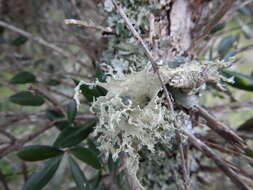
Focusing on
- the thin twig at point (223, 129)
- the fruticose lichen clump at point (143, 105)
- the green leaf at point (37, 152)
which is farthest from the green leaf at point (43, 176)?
the thin twig at point (223, 129)

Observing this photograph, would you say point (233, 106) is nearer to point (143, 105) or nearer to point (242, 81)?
point (242, 81)

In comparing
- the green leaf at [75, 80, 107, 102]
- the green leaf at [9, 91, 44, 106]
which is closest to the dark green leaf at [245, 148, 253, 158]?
the green leaf at [75, 80, 107, 102]

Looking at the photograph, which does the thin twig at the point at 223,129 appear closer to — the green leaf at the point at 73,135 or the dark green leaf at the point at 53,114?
the green leaf at the point at 73,135

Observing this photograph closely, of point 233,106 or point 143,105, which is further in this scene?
point 233,106

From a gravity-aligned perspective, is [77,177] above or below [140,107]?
below

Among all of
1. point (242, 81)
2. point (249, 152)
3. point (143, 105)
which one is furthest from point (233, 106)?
point (143, 105)

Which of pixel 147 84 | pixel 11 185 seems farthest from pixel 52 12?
pixel 147 84

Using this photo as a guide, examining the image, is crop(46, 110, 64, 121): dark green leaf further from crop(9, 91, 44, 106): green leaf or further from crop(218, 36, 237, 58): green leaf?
crop(218, 36, 237, 58): green leaf
